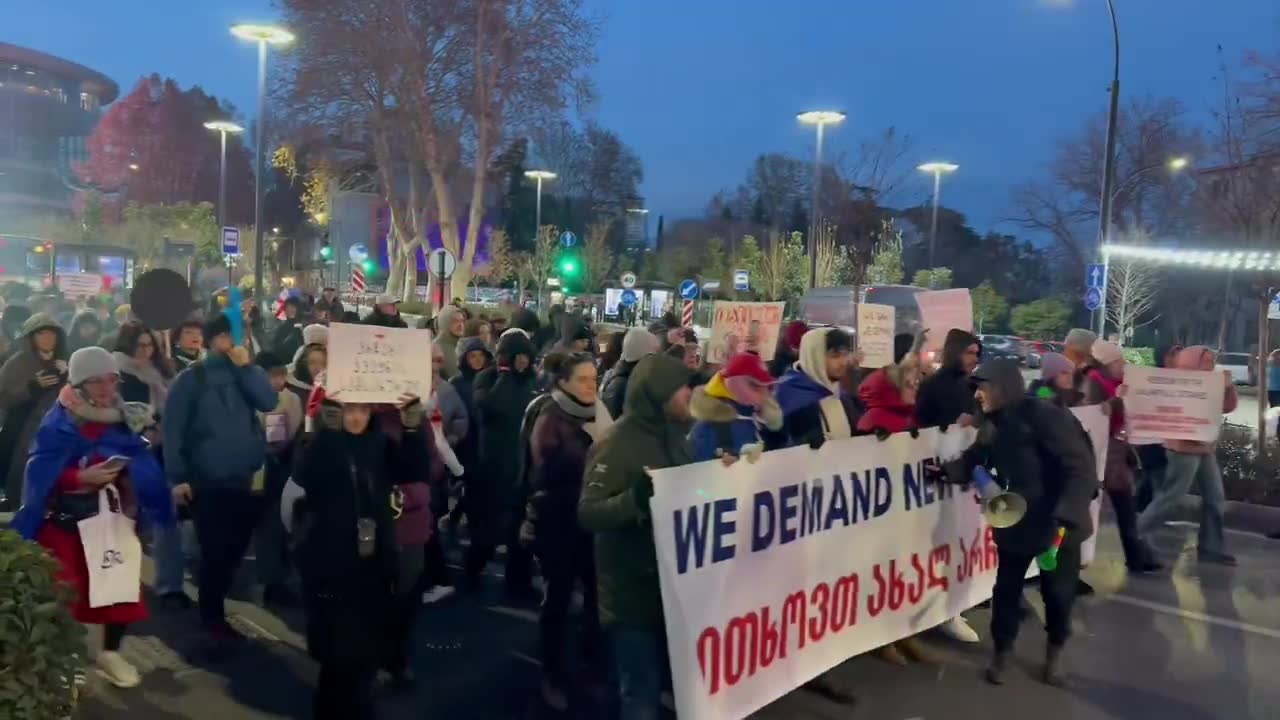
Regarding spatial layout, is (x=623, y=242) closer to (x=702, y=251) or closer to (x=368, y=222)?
(x=702, y=251)

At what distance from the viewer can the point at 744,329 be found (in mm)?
11039

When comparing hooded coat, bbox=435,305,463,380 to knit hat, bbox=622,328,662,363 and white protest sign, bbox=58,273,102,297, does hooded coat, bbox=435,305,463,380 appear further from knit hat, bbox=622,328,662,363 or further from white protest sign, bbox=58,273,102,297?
white protest sign, bbox=58,273,102,297

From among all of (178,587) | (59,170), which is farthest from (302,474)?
(59,170)

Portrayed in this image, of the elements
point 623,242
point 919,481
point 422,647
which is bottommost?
point 422,647

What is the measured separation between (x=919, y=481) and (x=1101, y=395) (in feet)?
9.77

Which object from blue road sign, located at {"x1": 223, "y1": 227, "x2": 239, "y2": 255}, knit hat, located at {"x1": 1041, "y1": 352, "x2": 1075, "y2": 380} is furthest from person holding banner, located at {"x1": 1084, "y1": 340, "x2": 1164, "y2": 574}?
blue road sign, located at {"x1": 223, "y1": 227, "x2": 239, "y2": 255}

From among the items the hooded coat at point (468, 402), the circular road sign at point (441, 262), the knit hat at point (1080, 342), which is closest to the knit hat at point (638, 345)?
the hooded coat at point (468, 402)

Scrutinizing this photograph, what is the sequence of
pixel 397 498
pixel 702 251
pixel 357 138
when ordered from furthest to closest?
1. pixel 702 251
2. pixel 357 138
3. pixel 397 498

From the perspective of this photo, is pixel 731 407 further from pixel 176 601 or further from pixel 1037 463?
pixel 176 601

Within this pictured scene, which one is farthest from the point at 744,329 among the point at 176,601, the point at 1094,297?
the point at 1094,297

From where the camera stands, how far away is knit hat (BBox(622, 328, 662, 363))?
7777 millimetres

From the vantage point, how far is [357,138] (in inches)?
1251

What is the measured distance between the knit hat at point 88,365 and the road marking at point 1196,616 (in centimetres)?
666

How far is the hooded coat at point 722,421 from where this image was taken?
4836 mm
